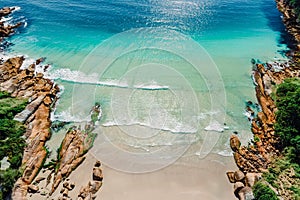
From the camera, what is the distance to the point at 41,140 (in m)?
21.9

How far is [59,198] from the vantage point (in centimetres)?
1789

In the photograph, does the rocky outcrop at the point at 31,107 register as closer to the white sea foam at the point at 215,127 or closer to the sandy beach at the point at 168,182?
the sandy beach at the point at 168,182

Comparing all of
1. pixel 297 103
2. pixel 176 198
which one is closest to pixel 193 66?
pixel 297 103

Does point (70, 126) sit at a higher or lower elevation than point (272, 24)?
lower

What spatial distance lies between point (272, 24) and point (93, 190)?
39446 millimetres

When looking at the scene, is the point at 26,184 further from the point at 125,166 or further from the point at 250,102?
the point at 250,102

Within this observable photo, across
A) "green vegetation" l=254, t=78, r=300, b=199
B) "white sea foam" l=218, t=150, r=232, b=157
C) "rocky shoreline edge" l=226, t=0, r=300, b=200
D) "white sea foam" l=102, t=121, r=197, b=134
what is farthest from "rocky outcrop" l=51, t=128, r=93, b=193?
"green vegetation" l=254, t=78, r=300, b=199

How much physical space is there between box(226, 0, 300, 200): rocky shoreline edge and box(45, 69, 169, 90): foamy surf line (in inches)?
398

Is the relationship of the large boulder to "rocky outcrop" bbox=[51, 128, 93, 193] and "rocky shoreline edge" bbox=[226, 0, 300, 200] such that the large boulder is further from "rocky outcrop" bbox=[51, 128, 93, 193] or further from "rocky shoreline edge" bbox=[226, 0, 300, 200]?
"rocky outcrop" bbox=[51, 128, 93, 193]

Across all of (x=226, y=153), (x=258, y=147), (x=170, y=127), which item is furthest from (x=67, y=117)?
(x=258, y=147)

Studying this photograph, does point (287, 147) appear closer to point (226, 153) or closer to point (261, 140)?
point (261, 140)

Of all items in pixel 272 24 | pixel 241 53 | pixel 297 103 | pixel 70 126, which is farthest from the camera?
pixel 272 24

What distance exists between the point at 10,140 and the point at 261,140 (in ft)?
67.5

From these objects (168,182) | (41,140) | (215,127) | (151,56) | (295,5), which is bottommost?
(168,182)
